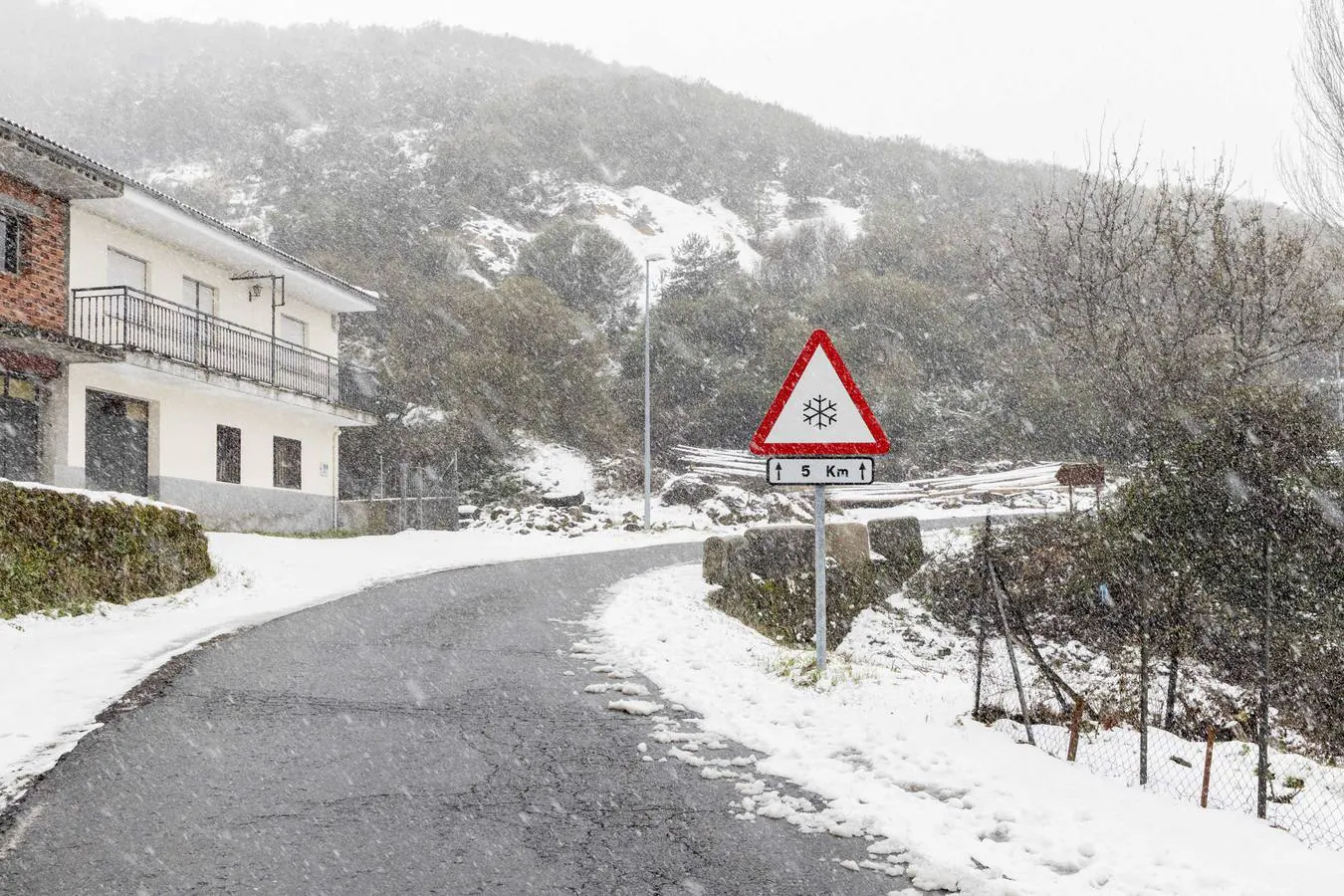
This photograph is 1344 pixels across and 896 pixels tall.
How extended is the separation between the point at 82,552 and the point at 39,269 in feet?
34.0

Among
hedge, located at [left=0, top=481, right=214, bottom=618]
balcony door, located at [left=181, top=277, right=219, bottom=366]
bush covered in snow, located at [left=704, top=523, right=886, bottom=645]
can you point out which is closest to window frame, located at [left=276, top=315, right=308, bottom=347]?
balcony door, located at [left=181, top=277, right=219, bottom=366]

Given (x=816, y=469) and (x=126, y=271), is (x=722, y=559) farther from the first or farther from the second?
(x=126, y=271)

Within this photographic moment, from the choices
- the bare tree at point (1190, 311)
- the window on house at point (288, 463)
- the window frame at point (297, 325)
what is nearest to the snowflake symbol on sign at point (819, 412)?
the bare tree at point (1190, 311)

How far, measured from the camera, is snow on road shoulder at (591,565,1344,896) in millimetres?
3451

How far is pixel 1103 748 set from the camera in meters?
6.12

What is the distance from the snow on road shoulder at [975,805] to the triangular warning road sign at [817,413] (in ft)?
5.63

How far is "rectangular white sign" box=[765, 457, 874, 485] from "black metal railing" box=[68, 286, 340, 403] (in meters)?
15.8

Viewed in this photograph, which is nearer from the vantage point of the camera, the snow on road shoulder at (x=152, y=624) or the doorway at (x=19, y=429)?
the snow on road shoulder at (x=152, y=624)

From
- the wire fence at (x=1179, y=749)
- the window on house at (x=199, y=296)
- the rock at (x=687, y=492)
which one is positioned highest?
the window on house at (x=199, y=296)

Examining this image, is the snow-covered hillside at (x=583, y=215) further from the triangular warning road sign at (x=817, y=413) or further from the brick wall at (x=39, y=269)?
the triangular warning road sign at (x=817, y=413)

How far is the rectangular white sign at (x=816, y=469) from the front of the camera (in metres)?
7.03

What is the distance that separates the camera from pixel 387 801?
13.8 ft

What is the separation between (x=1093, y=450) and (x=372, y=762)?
31104mm

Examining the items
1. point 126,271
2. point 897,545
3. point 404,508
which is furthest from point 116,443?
point 897,545
